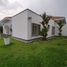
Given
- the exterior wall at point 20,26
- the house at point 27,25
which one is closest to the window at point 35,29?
the house at point 27,25

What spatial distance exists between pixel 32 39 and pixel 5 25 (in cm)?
998

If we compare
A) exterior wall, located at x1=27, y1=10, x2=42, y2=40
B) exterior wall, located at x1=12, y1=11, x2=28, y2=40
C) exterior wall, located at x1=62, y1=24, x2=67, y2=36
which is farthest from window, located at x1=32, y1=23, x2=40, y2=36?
exterior wall, located at x1=62, y1=24, x2=67, y2=36

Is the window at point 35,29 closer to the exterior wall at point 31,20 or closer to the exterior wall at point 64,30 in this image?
the exterior wall at point 31,20

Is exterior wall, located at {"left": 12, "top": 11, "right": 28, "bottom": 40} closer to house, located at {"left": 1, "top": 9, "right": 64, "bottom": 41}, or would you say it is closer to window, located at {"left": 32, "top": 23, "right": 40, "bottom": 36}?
house, located at {"left": 1, "top": 9, "right": 64, "bottom": 41}

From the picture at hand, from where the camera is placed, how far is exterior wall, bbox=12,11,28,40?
16109 millimetres

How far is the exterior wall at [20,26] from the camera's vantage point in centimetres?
1611

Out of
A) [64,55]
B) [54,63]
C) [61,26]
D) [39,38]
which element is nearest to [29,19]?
[39,38]

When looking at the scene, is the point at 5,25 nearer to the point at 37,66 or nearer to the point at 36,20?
the point at 36,20

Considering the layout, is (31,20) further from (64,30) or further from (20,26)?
(64,30)

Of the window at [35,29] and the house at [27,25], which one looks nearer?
the house at [27,25]

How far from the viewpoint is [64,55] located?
Result: 9.73 m

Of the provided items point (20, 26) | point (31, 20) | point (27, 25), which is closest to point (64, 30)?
point (31, 20)

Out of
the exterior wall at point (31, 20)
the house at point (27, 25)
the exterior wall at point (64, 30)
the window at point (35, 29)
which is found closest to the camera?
the house at point (27, 25)

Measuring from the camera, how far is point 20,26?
1703 centimetres
